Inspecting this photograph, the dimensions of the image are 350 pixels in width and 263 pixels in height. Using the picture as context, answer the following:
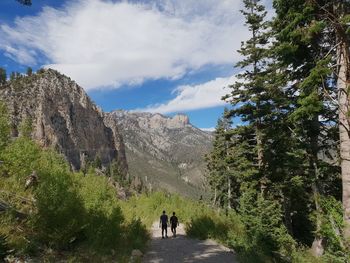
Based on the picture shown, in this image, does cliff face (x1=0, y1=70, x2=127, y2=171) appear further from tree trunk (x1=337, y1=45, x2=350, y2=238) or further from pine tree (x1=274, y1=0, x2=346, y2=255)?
tree trunk (x1=337, y1=45, x2=350, y2=238)

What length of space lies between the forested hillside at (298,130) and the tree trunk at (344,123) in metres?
0.03

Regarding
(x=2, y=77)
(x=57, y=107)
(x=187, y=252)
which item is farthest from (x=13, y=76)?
(x=187, y=252)

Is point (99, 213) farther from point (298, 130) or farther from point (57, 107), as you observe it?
point (57, 107)

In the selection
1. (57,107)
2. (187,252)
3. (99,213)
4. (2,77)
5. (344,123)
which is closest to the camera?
(344,123)

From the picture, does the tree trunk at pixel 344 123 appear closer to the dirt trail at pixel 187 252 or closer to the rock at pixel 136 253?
the dirt trail at pixel 187 252

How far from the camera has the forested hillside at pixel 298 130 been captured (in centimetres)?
1028

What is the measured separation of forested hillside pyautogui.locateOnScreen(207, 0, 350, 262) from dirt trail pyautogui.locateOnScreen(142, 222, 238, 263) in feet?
5.18

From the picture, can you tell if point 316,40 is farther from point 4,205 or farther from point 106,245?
point 4,205

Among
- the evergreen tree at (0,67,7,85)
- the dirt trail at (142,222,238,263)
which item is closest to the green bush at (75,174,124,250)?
the dirt trail at (142,222,238,263)

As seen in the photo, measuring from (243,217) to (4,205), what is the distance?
33.5ft

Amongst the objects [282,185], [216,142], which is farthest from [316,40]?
[216,142]

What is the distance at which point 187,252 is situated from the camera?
1430 centimetres

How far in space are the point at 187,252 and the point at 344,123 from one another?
25.6ft

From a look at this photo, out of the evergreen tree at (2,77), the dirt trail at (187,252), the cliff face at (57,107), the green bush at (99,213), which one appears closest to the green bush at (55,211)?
the green bush at (99,213)
